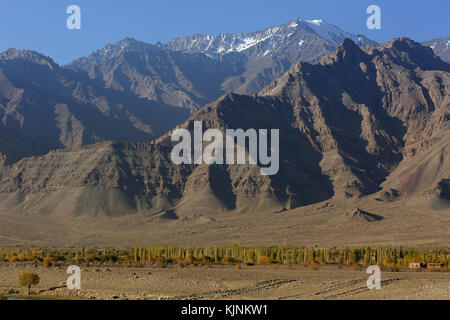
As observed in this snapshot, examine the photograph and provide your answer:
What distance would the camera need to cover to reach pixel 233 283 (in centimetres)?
5659

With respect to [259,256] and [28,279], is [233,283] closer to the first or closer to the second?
[28,279]

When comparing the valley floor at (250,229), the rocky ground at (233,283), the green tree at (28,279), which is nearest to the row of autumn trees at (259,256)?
the rocky ground at (233,283)

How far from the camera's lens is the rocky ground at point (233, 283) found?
162ft

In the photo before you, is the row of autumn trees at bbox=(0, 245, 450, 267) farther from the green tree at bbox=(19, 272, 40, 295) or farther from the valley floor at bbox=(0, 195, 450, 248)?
the valley floor at bbox=(0, 195, 450, 248)

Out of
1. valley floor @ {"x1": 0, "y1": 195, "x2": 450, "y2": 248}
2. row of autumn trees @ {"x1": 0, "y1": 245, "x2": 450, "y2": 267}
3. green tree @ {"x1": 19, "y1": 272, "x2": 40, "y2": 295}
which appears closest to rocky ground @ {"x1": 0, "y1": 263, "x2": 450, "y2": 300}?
green tree @ {"x1": 19, "y1": 272, "x2": 40, "y2": 295}

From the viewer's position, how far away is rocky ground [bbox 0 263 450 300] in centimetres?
4947

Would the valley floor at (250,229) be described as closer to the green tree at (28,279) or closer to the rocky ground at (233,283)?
the rocky ground at (233,283)

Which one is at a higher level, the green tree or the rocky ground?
the green tree

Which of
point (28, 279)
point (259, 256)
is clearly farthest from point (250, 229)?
point (28, 279)

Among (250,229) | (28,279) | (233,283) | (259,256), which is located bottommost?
(250,229)

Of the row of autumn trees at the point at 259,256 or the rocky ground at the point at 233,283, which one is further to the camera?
the row of autumn trees at the point at 259,256

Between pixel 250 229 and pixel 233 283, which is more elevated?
pixel 233 283
